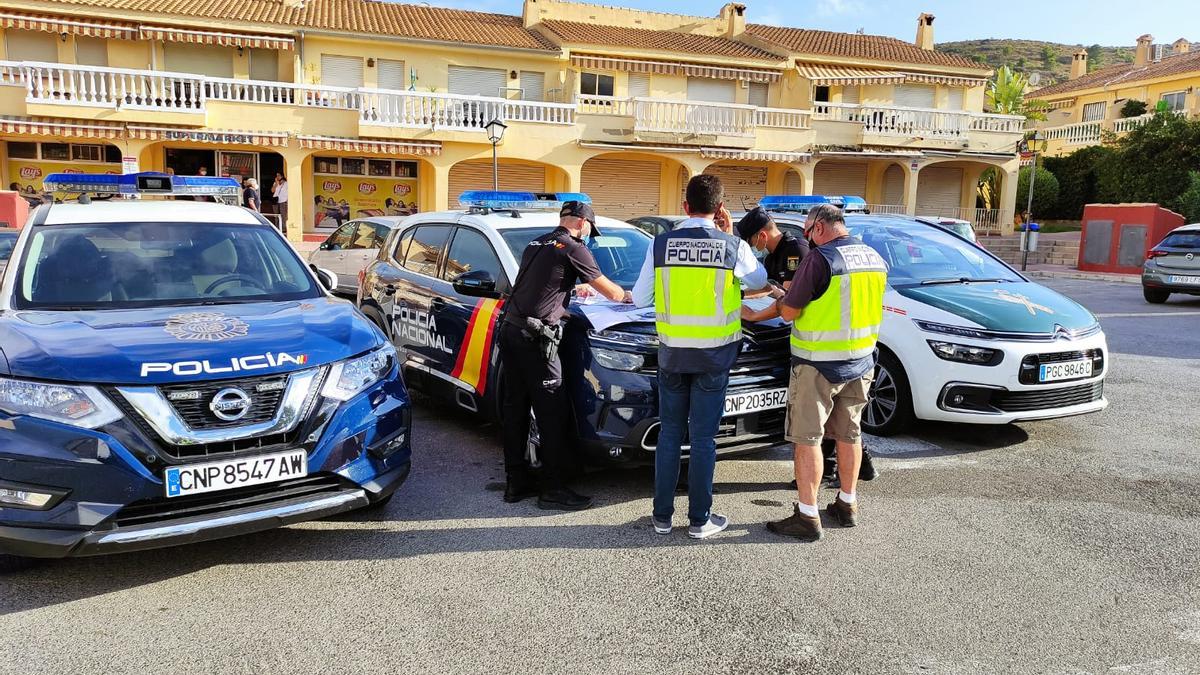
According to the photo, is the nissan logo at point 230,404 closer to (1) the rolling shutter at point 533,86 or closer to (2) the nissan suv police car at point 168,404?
(2) the nissan suv police car at point 168,404

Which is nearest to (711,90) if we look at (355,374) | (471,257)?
(471,257)

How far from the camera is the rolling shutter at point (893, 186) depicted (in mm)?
31903

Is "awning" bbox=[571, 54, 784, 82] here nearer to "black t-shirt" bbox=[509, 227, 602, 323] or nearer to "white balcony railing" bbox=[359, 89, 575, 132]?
"white balcony railing" bbox=[359, 89, 575, 132]

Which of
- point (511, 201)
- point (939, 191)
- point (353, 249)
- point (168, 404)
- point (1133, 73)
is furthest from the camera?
point (1133, 73)

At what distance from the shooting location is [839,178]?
3161 cm

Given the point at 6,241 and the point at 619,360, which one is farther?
the point at 6,241

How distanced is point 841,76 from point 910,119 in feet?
9.07

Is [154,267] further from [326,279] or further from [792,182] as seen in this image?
[792,182]

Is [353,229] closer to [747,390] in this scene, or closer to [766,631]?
[747,390]

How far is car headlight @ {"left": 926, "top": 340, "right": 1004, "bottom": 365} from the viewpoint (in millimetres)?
5656

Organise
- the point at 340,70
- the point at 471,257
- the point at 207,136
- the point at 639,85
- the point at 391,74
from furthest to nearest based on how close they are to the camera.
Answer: the point at 639,85 → the point at 391,74 → the point at 340,70 → the point at 207,136 → the point at 471,257

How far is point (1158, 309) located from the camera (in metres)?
14.5

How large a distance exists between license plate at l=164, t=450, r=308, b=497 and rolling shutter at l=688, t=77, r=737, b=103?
26999 millimetres

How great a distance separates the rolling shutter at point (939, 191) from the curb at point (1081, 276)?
961 centimetres
